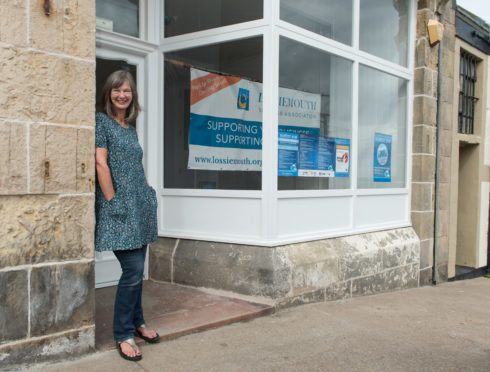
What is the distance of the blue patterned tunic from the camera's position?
3145 millimetres

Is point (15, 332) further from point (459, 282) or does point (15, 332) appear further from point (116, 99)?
point (459, 282)

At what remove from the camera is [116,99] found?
10.7 ft

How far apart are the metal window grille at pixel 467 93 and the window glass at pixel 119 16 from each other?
17.6 ft

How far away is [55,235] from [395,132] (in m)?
5.09

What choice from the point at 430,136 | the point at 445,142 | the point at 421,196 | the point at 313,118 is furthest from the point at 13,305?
the point at 445,142

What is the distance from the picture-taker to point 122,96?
10.6 ft

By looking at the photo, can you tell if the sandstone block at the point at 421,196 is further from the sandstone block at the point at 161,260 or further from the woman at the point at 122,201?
the woman at the point at 122,201

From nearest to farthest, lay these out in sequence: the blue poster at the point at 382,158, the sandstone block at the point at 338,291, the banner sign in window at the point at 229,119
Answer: the banner sign in window at the point at 229,119 < the sandstone block at the point at 338,291 < the blue poster at the point at 382,158

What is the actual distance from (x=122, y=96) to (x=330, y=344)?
7.91 feet

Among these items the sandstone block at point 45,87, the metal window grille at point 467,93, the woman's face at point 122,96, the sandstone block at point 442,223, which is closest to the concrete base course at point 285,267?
the sandstone block at point 442,223

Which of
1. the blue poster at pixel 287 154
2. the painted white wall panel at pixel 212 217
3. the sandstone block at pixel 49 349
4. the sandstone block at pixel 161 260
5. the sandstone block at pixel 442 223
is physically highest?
the blue poster at pixel 287 154

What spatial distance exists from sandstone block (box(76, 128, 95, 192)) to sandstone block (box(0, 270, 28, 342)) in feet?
2.14

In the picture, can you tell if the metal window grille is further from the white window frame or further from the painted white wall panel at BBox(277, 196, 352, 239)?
the painted white wall panel at BBox(277, 196, 352, 239)

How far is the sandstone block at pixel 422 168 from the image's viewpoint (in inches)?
264
